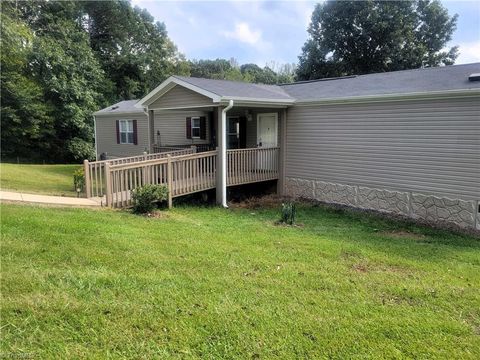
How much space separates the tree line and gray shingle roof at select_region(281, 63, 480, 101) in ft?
37.0

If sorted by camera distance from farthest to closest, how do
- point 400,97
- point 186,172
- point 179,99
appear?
point 179,99
point 186,172
point 400,97

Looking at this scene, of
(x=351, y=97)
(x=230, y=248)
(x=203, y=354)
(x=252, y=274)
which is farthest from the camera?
(x=351, y=97)

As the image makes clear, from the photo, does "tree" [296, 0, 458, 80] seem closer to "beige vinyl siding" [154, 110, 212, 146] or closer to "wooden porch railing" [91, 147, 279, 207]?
"beige vinyl siding" [154, 110, 212, 146]

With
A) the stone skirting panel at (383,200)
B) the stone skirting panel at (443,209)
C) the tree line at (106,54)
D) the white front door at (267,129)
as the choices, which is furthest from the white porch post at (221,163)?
Result: the tree line at (106,54)

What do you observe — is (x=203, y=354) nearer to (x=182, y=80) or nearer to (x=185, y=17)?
(x=182, y=80)

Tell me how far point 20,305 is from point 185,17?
1310cm

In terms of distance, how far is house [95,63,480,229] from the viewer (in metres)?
8.72

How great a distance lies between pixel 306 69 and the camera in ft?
104

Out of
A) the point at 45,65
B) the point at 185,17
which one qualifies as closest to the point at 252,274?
the point at 185,17

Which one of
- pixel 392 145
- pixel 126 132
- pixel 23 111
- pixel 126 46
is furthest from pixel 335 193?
pixel 126 46

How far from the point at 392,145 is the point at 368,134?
0.73 metres

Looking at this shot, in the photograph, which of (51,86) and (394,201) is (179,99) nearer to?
(394,201)

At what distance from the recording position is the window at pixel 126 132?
66.0 feet

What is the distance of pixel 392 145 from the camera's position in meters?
9.86
